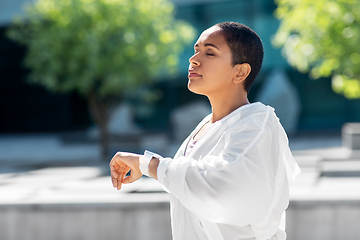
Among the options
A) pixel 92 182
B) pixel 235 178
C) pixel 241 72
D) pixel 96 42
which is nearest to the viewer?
pixel 235 178

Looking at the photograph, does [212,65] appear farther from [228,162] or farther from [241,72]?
[228,162]

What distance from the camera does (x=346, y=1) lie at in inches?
332

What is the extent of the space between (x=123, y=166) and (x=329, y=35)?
793 centimetres

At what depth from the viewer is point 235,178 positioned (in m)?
1.45

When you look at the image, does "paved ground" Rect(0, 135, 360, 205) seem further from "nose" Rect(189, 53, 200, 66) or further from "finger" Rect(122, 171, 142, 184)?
"nose" Rect(189, 53, 200, 66)

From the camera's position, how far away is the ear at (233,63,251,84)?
1655 millimetres

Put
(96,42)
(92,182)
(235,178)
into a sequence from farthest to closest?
(96,42) < (92,182) < (235,178)

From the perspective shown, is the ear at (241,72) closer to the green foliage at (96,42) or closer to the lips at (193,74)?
the lips at (193,74)

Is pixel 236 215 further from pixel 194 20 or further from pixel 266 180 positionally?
pixel 194 20

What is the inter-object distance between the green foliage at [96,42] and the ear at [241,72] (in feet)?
35.6

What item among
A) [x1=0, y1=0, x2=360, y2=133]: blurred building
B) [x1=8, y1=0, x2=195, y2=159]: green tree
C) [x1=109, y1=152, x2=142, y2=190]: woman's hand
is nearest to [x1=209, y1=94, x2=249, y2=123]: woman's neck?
[x1=109, y1=152, x2=142, y2=190]: woman's hand

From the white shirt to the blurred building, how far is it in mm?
20801

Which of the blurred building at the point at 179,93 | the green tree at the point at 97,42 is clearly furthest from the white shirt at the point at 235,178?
the blurred building at the point at 179,93

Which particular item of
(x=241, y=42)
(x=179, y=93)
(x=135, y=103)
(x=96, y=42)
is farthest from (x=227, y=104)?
(x=135, y=103)
